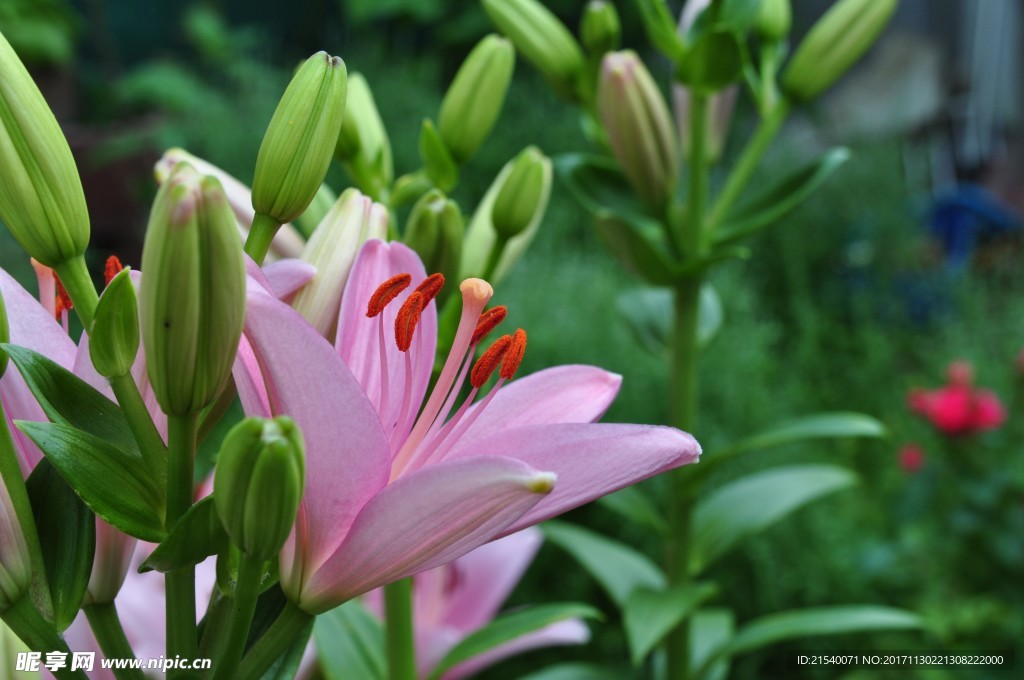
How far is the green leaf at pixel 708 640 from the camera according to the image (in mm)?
594

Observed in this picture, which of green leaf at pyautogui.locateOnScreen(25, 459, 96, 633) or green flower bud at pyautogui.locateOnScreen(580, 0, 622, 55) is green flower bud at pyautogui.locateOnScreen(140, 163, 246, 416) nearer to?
green leaf at pyautogui.locateOnScreen(25, 459, 96, 633)

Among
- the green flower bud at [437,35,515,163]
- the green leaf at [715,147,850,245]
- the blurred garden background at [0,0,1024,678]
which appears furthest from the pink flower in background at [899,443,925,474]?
the green flower bud at [437,35,515,163]

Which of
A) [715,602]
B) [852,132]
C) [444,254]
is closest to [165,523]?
[444,254]

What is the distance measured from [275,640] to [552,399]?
87 millimetres

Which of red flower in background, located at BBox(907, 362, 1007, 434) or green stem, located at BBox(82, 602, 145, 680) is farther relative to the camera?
red flower in background, located at BBox(907, 362, 1007, 434)

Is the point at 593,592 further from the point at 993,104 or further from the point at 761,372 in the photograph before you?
the point at 993,104

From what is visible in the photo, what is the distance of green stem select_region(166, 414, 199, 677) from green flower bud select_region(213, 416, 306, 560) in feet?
0.06

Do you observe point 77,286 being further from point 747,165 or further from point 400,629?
point 747,165

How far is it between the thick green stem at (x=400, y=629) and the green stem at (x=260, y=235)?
175 mm

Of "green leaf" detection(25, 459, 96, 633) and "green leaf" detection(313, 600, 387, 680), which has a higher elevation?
"green leaf" detection(25, 459, 96, 633)

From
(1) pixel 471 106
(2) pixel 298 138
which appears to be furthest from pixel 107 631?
(1) pixel 471 106

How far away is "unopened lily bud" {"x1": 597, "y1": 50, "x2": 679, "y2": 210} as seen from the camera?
504 millimetres

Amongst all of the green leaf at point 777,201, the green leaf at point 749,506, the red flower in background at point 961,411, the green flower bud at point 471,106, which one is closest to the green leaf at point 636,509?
the green leaf at point 749,506

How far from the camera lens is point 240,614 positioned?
0.21m
